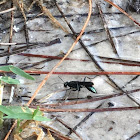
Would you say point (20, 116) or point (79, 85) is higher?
point (20, 116)

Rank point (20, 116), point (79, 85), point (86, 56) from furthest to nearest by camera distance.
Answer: point (86, 56)
point (79, 85)
point (20, 116)

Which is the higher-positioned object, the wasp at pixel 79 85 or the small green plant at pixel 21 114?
the small green plant at pixel 21 114

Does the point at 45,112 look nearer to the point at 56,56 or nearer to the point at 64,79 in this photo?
the point at 64,79

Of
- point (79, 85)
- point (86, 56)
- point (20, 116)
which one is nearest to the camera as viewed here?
point (20, 116)

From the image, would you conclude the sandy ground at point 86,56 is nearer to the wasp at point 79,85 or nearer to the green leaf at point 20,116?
the wasp at point 79,85

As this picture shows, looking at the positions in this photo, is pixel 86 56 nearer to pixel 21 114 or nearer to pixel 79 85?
pixel 79 85

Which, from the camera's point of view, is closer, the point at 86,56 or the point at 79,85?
the point at 79,85

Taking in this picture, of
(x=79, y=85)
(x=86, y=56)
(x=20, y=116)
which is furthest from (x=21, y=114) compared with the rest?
(x=86, y=56)

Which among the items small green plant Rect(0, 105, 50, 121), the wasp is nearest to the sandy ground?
the wasp

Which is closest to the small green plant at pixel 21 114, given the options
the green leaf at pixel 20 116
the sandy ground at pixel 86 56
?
the green leaf at pixel 20 116

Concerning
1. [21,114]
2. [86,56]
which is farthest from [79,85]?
[21,114]

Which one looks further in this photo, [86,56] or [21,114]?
[86,56]

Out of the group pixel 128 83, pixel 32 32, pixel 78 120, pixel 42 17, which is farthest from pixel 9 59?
pixel 128 83

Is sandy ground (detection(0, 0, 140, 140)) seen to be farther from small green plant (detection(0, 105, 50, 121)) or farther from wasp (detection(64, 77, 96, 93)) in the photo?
small green plant (detection(0, 105, 50, 121))
